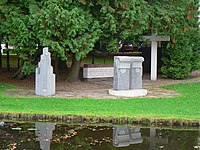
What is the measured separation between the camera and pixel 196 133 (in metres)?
9.68

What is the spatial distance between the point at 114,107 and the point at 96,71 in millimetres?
7789

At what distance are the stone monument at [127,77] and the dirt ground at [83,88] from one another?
42 cm

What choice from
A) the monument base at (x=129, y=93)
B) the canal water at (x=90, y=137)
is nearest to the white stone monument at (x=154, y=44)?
the monument base at (x=129, y=93)

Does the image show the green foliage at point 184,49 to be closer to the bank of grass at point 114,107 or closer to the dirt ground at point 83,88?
the dirt ground at point 83,88

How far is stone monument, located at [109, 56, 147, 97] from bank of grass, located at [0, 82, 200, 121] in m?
0.86

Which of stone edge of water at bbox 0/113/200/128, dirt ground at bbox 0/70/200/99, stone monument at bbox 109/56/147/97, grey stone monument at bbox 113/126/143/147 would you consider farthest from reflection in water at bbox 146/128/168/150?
stone monument at bbox 109/56/147/97

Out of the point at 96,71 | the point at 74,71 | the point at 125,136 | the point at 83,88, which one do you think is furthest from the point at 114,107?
the point at 96,71

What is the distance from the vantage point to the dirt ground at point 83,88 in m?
14.5

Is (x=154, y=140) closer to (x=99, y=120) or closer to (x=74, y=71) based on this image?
(x=99, y=120)

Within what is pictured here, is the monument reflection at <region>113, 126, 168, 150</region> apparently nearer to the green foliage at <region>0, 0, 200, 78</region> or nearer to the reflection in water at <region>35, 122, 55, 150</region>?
the reflection in water at <region>35, 122, 55, 150</region>

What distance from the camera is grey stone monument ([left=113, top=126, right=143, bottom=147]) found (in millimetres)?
8812

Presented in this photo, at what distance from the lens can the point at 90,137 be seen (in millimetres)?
9164

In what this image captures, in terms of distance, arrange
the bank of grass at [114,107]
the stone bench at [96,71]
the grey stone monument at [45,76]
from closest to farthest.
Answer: the bank of grass at [114,107] → the grey stone monument at [45,76] → the stone bench at [96,71]

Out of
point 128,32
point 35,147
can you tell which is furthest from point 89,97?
point 35,147
